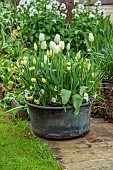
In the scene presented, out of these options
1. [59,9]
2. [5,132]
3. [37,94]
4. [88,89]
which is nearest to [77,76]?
[88,89]

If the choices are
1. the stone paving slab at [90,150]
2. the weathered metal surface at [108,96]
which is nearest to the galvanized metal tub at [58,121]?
the stone paving slab at [90,150]

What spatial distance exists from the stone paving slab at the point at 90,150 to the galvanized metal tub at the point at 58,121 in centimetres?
7

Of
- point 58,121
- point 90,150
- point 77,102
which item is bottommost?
point 90,150

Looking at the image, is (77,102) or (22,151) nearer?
(22,151)

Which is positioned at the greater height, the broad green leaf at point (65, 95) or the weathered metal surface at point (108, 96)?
the broad green leaf at point (65, 95)

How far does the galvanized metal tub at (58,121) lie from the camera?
3.57 meters

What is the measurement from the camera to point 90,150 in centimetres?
338

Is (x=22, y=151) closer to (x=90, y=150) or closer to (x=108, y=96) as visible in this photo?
(x=90, y=150)

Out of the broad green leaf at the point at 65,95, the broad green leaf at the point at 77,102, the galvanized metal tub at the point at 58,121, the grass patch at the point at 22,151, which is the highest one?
the broad green leaf at the point at 65,95

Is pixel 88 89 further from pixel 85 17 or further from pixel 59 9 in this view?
pixel 59 9

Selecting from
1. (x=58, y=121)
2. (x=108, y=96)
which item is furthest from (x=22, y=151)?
(x=108, y=96)

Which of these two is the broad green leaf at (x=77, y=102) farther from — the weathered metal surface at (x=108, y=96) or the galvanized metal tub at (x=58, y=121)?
the weathered metal surface at (x=108, y=96)

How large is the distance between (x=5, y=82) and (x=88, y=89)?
4.38 feet

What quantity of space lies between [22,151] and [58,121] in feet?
1.37
